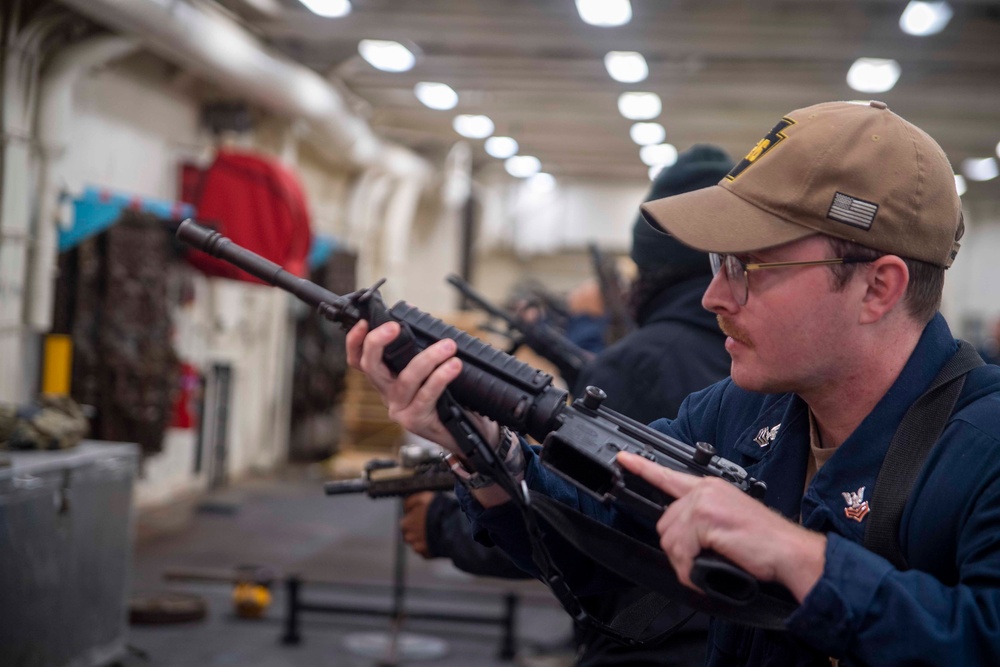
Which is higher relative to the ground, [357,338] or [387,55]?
[387,55]

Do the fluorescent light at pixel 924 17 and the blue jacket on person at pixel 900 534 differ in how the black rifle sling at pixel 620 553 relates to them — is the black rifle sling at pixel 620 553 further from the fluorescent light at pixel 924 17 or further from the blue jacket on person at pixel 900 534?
the fluorescent light at pixel 924 17

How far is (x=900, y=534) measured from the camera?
124 cm

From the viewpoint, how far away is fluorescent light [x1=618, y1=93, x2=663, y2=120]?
927cm

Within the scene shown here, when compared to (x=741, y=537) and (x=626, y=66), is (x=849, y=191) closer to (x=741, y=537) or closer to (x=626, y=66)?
(x=741, y=537)

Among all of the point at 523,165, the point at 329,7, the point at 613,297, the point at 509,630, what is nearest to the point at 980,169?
the point at 523,165

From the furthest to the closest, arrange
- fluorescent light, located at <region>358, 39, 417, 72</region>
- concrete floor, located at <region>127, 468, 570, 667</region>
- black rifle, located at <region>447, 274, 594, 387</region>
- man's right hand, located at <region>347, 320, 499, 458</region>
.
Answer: fluorescent light, located at <region>358, 39, 417, 72</region>
concrete floor, located at <region>127, 468, 570, 667</region>
black rifle, located at <region>447, 274, 594, 387</region>
man's right hand, located at <region>347, 320, 499, 458</region>

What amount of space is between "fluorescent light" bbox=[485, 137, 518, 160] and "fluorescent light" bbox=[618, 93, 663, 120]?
2.11m

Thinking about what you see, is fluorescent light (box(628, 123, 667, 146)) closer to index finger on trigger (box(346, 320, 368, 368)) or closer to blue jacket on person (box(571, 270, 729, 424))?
blue jacket on person (box(571, 270, 729, 424))

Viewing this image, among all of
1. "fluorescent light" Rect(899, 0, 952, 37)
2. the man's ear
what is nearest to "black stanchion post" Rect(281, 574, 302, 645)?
the man's ear

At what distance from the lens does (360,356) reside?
153 cm

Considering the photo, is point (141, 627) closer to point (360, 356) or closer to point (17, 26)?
point (17, 26)

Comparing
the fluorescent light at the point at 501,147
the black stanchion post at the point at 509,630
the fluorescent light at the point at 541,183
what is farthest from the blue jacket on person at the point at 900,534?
the fluorescent light at the point at 541,183

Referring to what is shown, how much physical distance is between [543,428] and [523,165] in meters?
12.2

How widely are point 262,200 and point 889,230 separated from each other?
6.24 m
